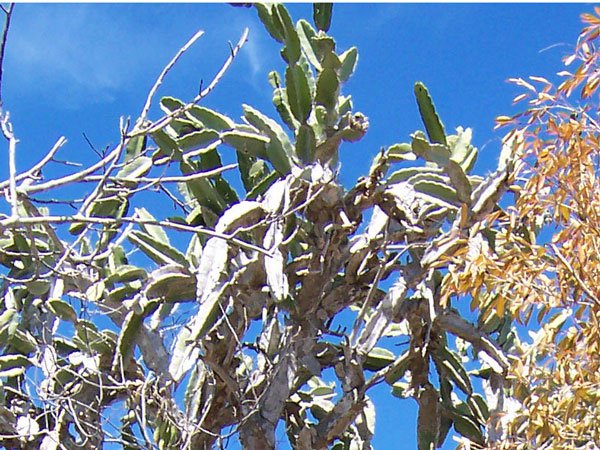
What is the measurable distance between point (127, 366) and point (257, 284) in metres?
0.62

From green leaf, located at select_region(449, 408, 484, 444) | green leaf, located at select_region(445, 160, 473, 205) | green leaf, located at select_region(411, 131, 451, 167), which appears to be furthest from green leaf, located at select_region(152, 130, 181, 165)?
green leaf, located at select_region(449, 408, 484, 444)

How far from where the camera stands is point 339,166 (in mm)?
3658

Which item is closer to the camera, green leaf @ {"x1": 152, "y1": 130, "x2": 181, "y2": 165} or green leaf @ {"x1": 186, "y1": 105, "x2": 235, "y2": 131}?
green leaf @ {"x1": 152, "y1": 130, "x2": 181, "y2": 165}

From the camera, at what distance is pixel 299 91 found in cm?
363

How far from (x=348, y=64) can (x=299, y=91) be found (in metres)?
0.27

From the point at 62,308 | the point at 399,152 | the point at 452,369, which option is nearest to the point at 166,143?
the point at 62,308

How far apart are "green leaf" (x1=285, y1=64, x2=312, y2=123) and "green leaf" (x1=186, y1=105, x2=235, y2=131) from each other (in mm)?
256

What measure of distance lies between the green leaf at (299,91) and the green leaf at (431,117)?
42cm

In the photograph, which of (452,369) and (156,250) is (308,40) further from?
(452,369)

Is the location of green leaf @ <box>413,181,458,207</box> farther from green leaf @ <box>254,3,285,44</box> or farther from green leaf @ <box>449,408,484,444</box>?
green leaf @ <box>449,408,484,444</box>

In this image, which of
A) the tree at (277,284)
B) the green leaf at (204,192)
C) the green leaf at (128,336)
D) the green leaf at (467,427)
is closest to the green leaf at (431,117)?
the tree at (277,284)

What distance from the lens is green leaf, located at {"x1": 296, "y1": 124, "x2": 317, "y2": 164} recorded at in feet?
11.7

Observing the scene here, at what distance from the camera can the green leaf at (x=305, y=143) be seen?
3.57m

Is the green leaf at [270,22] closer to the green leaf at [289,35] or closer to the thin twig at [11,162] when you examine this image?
the green leaf at [289,35]
